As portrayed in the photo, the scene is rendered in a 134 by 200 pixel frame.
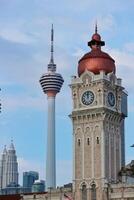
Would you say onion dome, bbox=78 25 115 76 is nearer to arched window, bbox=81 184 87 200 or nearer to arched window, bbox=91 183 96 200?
arched window, bbox=91 183 96 200

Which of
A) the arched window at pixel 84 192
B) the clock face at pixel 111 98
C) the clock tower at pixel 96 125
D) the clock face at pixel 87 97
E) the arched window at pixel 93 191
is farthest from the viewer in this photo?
the clock face at pixel 111 98

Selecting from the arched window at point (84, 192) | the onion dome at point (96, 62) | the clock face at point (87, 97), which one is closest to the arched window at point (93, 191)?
the arched window at point (84, 192)

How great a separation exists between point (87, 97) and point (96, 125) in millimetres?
5743

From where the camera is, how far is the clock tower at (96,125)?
104062 mm

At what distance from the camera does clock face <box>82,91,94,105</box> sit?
108 meters

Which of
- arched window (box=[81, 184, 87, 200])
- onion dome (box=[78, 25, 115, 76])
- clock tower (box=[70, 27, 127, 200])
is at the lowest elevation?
arched window (box=[81, 184, 87, 200])

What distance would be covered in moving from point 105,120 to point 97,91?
555 centimetres

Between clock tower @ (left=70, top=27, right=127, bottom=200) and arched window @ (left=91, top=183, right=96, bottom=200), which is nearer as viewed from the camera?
arched window @ (left=91, top=183, right=96, bottom=200)

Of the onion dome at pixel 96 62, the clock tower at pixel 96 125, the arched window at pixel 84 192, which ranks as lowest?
the arched window at pixel 84 192

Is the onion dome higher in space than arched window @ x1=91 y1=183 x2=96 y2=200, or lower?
higher

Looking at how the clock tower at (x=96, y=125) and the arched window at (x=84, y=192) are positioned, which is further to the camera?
the arched window at (x=84, y=192)

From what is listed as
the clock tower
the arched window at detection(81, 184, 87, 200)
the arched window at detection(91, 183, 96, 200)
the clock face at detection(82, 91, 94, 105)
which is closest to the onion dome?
the clock tower

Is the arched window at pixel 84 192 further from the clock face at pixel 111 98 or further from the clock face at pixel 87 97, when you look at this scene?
the clock face at pixel 111 98

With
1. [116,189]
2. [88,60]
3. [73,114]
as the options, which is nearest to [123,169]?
[116,189]
